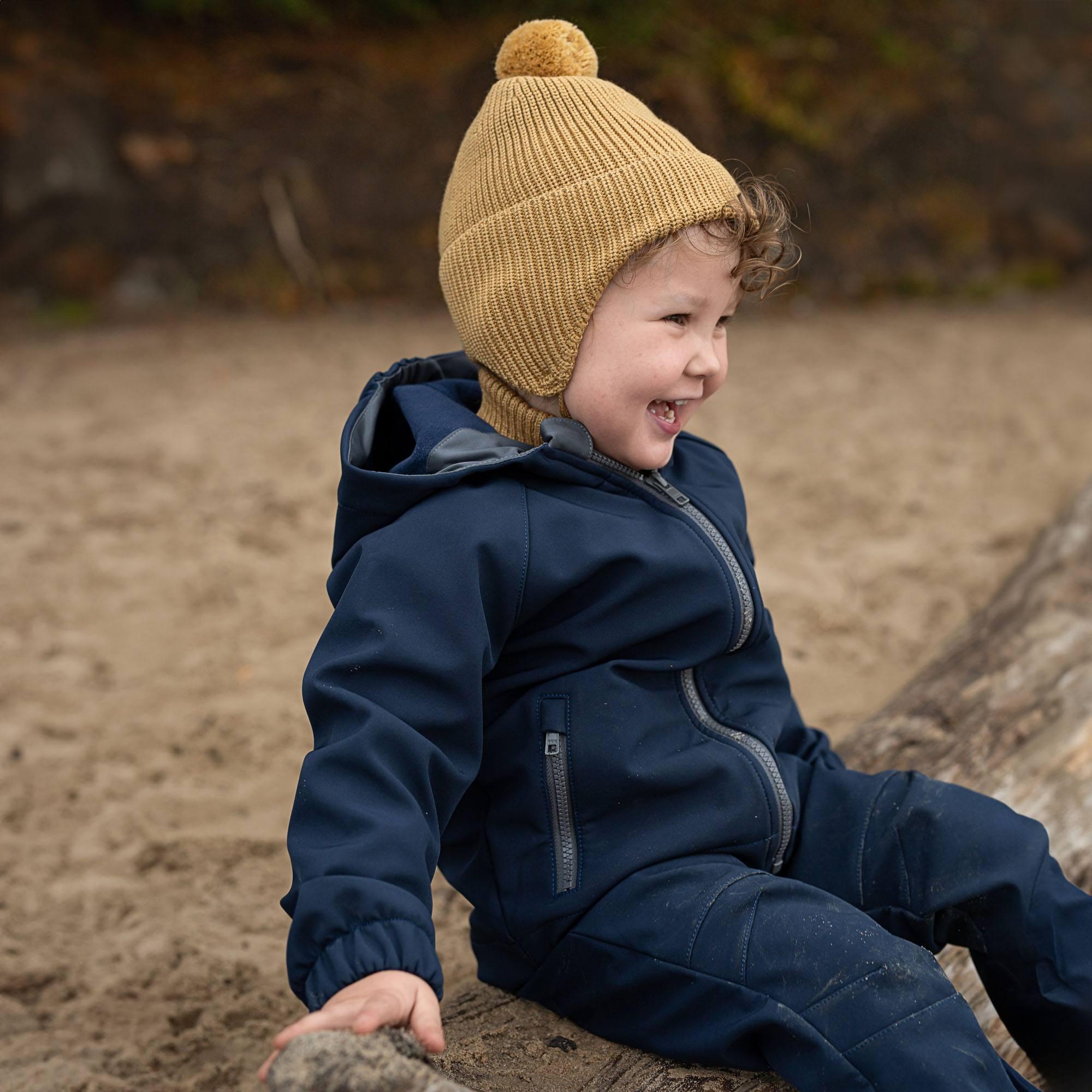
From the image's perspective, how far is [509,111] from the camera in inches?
68.0

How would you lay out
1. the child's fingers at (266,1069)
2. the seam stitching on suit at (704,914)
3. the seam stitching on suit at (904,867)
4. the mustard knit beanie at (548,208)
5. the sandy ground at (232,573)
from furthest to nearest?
the sandy ground at (232,573) < the seam stitching on suit at (904,867) < the mustard knit beanie at (548,208) < the seam stitching on suit at (704,914) < the child's fingers at (266,1069)

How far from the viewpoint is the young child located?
4.69ft

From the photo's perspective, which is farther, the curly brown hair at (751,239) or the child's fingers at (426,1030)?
the curly brown hair at (751,239)

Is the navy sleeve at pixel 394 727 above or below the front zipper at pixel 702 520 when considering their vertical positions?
below

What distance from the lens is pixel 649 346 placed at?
1.64 metres

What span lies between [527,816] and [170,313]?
554cm

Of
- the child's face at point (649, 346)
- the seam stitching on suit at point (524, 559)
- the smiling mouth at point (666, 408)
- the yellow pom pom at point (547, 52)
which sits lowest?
the seam stitching on suit at point (524, 559)

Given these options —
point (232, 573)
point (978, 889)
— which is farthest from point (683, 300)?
point (232, 573)

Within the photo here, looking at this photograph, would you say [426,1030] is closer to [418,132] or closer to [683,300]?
[683,300]

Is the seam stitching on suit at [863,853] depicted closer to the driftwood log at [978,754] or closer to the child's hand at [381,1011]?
the driftwood log at [978,754]

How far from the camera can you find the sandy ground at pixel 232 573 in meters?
2.24

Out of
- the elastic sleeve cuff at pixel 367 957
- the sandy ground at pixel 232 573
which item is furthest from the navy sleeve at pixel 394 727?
the sandy ground at pixel 232 573

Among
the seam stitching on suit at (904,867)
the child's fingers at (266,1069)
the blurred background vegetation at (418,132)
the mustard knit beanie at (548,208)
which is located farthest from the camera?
the blurred background vegetation at (418,132)

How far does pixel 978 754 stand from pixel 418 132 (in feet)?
19.2
